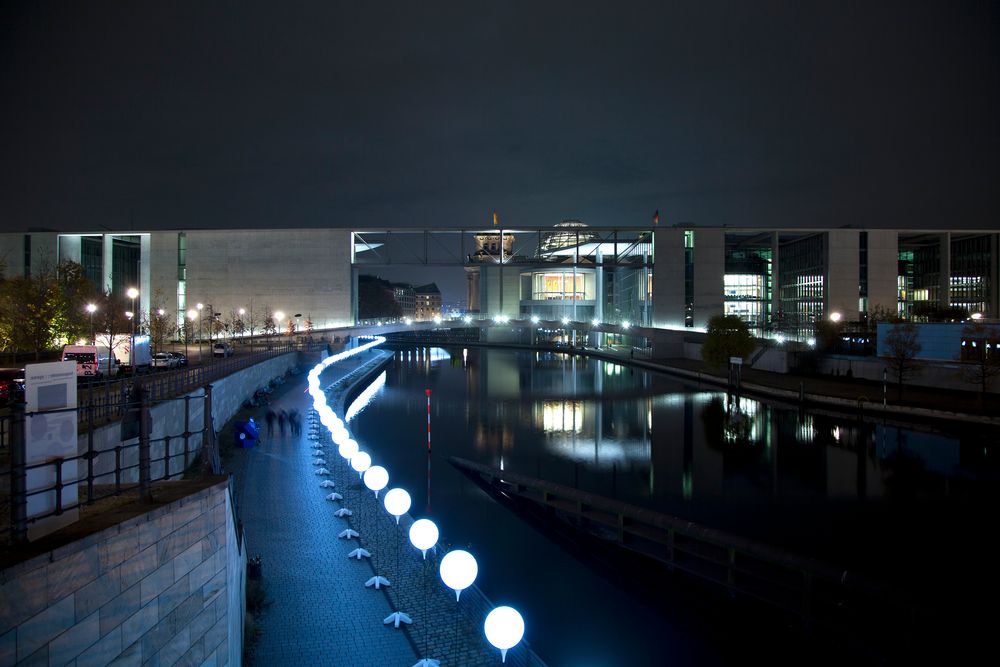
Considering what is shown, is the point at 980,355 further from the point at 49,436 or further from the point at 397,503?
the point at 49,436

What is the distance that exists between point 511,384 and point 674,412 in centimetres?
1332

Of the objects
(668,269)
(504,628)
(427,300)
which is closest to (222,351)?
(504,628)

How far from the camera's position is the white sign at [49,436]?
12.5 ft

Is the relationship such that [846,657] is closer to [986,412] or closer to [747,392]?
[986,412]

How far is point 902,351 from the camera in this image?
26500 mm

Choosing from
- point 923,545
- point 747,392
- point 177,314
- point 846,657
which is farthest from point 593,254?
point 846,657

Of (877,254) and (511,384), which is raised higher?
(877,254)

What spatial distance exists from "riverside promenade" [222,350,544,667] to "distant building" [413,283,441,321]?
143087 millimetres

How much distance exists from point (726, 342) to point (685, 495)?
2186cm

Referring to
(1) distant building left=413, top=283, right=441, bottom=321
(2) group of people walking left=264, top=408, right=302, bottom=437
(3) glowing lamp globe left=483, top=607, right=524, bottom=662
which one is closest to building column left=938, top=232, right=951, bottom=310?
(2) group of people walking left=264, top=408, right=302, bottom=437

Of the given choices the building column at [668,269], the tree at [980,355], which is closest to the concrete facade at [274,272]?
the building column at [668,269]

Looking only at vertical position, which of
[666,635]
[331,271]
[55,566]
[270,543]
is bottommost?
[666,635]

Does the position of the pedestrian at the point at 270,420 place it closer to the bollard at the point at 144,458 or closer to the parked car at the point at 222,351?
the parked car at the point at 222,351

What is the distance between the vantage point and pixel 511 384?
39.2 m
